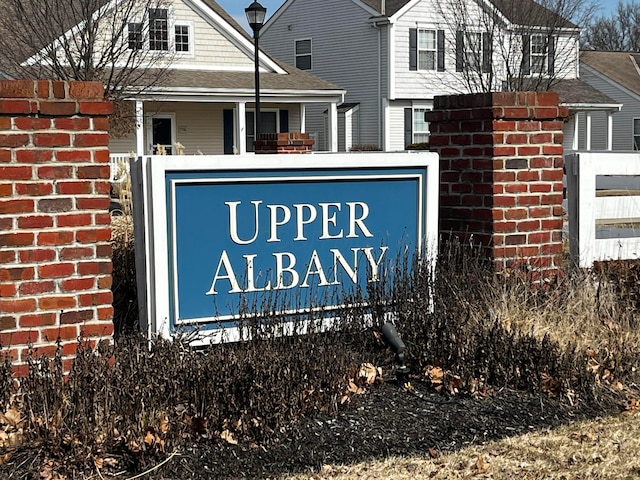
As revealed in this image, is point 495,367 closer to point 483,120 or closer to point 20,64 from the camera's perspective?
point 483,120

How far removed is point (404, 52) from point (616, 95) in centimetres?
1665

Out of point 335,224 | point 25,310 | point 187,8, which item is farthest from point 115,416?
point 187,8

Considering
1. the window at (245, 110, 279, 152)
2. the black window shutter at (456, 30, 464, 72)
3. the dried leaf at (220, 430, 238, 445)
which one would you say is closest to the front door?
the window at (245, 110, 279, 152)

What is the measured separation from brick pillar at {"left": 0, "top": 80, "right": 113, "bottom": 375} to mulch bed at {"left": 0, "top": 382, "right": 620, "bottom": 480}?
0.94m

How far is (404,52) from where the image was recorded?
32.6 meters

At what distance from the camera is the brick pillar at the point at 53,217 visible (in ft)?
15.6

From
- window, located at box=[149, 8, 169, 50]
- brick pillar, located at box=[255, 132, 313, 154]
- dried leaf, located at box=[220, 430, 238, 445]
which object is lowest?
dried leaf, located at box=[220, 430, 238, 445]

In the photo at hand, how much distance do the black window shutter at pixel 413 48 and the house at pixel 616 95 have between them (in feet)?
47.0

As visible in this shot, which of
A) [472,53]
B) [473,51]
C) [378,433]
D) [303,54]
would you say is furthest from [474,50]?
[378,433]

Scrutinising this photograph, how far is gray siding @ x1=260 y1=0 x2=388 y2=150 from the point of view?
32969mm

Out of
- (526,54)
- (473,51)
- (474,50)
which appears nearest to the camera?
(526,54)

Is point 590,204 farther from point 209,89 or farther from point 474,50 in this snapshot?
point 474,50

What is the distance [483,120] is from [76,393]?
3.72 m

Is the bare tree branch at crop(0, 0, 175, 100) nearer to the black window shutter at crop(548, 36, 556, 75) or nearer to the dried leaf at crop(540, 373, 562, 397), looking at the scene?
the black window shutter at crop(548, 36, 556, 75)
